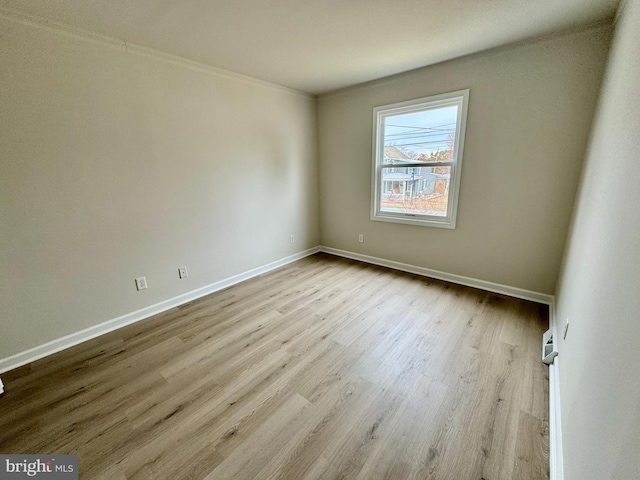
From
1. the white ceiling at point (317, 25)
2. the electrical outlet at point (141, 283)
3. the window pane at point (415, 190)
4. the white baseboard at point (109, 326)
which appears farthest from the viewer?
the window pane at point (415, 190)

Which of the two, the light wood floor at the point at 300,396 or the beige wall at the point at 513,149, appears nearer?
the light wood floor at the point at 300,396

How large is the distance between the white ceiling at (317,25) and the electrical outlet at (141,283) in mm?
2001

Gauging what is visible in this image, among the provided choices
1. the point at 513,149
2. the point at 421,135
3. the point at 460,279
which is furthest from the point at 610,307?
the point at 421,135

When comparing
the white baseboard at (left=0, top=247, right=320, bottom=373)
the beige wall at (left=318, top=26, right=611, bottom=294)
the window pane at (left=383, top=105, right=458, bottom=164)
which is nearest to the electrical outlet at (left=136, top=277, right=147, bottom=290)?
the white baseboard at (left=0, top=247, right=320, bottom=373)

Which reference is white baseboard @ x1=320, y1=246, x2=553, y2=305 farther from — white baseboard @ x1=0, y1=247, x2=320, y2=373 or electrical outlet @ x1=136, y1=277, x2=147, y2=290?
electrical outlet @ x1=136, y1=277, x2=147, y2=290

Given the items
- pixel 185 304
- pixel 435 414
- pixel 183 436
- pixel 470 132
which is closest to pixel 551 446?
pixel 435 414

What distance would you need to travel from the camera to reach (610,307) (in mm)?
904

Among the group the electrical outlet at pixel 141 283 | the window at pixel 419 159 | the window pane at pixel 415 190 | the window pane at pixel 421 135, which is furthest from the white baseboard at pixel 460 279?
the electrical outlet at pixel 141 283

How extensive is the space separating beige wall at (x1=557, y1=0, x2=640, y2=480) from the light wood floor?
34 centimetres

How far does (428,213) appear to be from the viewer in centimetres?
319

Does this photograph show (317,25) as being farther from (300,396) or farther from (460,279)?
(460,279)

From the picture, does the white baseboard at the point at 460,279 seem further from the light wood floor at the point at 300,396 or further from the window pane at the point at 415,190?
the window pane at the point at 415,190

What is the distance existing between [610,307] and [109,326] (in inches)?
128

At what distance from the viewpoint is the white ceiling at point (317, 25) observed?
1695mm
